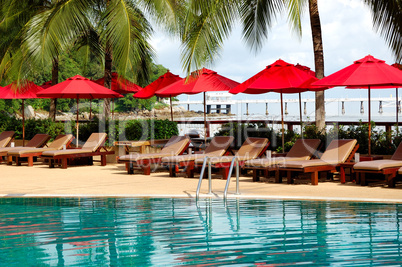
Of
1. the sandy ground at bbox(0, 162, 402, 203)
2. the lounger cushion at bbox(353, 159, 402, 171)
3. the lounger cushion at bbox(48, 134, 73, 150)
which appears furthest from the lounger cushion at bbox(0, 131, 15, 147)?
the lounger cushion at bbox(353, 159, 402, 171)

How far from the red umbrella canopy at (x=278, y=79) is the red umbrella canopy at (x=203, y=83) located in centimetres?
117

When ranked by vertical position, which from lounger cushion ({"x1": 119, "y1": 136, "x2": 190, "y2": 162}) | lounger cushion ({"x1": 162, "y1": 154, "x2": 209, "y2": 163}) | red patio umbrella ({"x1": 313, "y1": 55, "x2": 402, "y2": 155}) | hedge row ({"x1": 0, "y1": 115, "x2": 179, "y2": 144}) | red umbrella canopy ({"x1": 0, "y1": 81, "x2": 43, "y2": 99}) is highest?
red umbrella canopy ({"x1": 0, "y1": 81, "x2": 43, "y2": 99})

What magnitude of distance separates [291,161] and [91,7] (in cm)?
1199

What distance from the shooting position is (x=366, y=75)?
12188 millimetres

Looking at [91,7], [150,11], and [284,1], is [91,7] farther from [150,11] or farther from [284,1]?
[284,1]

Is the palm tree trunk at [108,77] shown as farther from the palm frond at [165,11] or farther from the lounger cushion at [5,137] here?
the lounger cushion at [5,137]

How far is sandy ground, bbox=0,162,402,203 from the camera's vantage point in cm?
1043

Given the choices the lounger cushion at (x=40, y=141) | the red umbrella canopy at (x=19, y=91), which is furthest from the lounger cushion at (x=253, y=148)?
the red umbrella canopy at (x=19, y=91)

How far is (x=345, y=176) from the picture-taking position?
12.9 m

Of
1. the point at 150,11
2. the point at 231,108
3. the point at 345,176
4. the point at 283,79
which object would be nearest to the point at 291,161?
the point at 345,176

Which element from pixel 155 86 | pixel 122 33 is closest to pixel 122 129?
pixel 155 86

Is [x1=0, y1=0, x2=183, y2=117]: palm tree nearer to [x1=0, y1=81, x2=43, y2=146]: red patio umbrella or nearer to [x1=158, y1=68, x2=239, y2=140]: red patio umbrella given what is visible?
[x1=0, y1=81, x2=43, y2=146]: red patio umbrella

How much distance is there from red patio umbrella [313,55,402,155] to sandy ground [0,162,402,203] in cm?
208

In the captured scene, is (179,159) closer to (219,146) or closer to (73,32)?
(219,146)
